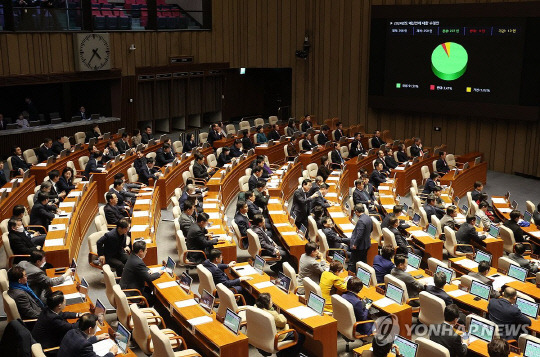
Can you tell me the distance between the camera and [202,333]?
7020 millimetres

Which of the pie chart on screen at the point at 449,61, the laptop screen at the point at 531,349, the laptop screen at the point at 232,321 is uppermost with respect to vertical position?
the pie chart on screen at the point at 449,61

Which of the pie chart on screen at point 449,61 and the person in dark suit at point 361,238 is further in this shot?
the pie chart on screen at point 449,61

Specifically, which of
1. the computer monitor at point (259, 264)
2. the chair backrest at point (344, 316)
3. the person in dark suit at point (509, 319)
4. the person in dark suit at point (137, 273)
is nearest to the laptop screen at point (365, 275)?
the chair backrest at point (344, 316)

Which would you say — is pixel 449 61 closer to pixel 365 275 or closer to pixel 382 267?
pixel 382 267

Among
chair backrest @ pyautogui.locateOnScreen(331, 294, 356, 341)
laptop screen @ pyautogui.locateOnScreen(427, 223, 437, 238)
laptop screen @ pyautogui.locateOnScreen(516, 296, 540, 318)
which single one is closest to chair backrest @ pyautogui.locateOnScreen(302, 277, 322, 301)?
chair backrest @ pyautogui.locateOnScreen(331, 294, 356, 341)

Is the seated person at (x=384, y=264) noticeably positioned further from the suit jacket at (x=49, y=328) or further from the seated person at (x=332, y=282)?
the suit jacket at (x=49, y=328)

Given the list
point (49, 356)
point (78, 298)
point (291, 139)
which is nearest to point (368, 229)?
point (78, 298)

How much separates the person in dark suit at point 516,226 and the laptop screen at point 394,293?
185 inches

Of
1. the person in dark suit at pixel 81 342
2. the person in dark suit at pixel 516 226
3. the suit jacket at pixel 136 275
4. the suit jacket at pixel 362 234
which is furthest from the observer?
the person in dark suit at pixel 516 226

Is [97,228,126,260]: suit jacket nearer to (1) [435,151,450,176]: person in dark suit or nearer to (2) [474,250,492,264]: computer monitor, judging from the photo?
(2) [474,250,492,264]: computer monitor

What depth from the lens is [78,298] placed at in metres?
7.76

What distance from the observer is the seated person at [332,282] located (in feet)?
28.2

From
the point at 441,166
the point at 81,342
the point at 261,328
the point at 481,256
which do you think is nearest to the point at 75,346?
the point at 81,342

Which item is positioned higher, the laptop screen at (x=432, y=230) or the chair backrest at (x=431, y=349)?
the chair backrest at (x=431, y=349)
